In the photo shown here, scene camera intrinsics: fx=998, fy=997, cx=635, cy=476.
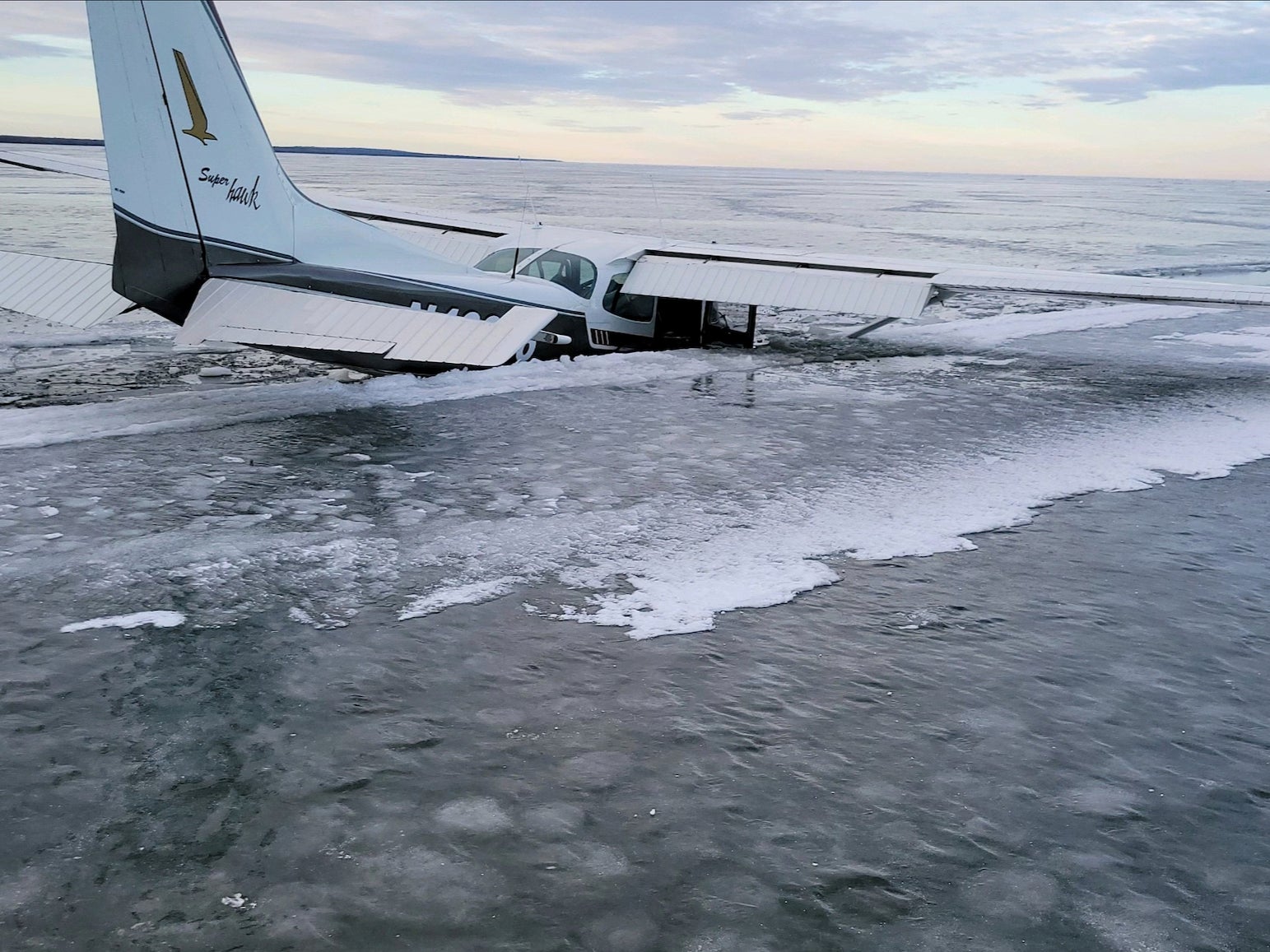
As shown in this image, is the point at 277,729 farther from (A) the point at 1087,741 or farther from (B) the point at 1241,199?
(B) the point at 1241,199

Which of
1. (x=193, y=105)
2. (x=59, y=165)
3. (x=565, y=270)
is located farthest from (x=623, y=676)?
(x=59, y=165)

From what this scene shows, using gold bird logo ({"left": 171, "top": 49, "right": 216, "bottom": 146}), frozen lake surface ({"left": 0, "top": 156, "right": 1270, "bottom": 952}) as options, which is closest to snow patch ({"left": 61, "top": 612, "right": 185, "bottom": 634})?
frozen lake surface ({"left": 0, "top": 156, "right": 1270, "bottom": 952})

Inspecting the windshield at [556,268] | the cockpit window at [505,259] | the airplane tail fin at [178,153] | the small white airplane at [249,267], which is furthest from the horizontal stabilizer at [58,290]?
the windshield at [556,268]

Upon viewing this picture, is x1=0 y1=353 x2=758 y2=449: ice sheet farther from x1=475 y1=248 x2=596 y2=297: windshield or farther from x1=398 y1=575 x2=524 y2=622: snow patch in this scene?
x1=398 y1=575 x2=524 y2=622: snow patch

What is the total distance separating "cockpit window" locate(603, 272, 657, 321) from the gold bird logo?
620cm

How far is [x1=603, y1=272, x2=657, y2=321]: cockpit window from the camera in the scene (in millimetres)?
15172

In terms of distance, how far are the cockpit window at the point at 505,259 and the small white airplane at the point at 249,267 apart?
1.1 inches

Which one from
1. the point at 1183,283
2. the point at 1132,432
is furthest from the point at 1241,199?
the point at 1132,432

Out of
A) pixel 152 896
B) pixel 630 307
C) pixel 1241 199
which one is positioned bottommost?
pixel 152 896

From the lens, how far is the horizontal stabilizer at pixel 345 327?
956 centimetres

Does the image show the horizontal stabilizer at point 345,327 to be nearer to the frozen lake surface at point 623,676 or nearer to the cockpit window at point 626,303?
the frozen lake surface at point 623,676

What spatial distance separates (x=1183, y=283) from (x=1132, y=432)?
568 centimetres

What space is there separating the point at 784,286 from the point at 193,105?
8.39 m

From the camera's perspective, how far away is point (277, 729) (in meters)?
4.80
